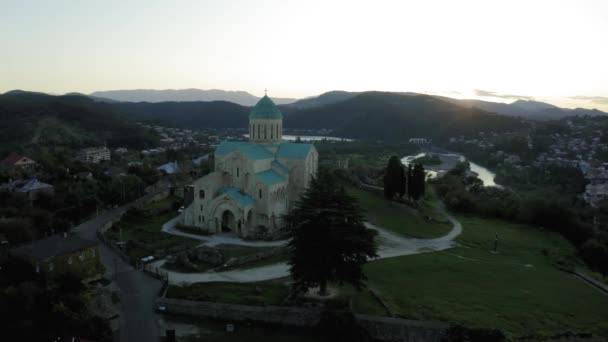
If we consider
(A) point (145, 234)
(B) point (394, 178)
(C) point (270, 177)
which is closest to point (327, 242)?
(C) point (270, 177)

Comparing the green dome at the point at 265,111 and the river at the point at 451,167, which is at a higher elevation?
the green dome at the point at 265,111

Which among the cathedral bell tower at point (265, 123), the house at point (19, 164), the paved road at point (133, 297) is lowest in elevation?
the paved road at point (133, 297)

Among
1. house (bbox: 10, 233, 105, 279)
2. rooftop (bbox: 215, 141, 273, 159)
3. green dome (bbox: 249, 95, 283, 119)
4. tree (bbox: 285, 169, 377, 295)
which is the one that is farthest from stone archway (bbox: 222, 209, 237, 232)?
tree (bbox: 285, 169, 377, 295)

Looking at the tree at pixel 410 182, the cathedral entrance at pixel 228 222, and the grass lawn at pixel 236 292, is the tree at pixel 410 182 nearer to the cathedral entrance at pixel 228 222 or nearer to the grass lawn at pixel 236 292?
the cathedral entrance at pixel 228 222

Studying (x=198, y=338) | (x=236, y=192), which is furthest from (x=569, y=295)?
(x=236, y=192)

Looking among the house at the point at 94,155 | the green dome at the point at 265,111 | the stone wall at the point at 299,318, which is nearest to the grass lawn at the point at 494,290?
the stone wall at the point at 299,318

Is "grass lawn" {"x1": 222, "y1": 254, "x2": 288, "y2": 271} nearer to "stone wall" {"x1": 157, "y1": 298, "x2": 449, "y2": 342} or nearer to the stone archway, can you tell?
"stone wall" {"x1": 157, "y1": 298, "x2": 449, "y2": 342}

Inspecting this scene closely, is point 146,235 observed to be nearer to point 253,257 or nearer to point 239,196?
point 239,196
